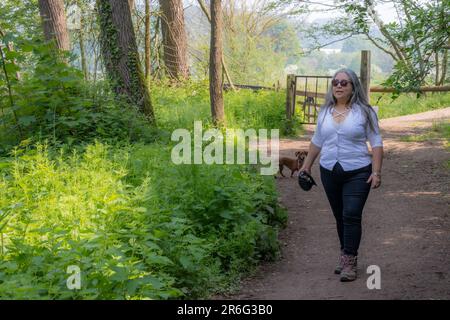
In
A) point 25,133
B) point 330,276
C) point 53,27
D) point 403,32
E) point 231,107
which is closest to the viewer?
point 330,276

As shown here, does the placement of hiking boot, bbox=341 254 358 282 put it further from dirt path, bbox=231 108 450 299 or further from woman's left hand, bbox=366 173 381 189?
woman's left hand, bbox=366 173 381 189

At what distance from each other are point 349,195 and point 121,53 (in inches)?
289

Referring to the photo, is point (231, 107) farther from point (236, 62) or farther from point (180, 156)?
point (236, 62)

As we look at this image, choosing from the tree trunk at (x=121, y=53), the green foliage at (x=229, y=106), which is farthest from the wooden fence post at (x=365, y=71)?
the tree trunk at (x=121, y=53)

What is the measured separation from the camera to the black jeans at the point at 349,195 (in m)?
5.81

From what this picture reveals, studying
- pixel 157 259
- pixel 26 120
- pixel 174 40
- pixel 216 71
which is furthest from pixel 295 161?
pixel 174 40

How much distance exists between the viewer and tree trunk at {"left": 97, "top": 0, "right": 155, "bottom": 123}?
11.9 meters

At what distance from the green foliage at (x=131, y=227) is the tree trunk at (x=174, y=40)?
13502 millimetres

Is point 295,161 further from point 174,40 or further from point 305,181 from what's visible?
point 174,40

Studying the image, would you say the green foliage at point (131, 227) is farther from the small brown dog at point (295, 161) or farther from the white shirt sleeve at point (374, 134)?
the small brown dog at point (295, 161)

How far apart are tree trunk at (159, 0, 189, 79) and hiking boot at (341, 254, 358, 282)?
53.5ft

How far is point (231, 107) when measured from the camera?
18.0m
